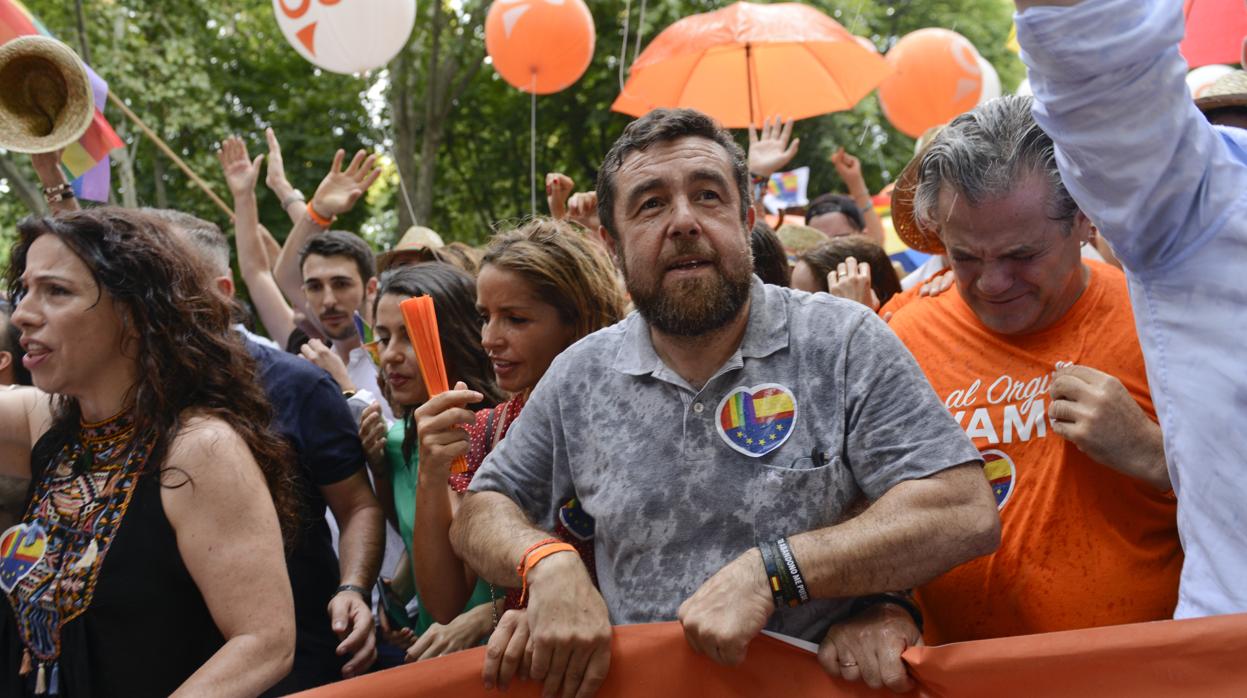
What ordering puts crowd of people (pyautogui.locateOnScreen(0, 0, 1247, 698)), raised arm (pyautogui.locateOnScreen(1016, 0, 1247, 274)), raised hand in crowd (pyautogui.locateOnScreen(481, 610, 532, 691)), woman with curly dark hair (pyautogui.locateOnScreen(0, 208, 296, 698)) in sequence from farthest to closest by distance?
woman with curly dark hair (pyautogui.locateOnScreen(0, 208, 296, 698)) → raised hand in crowd (pyautogui.locateOnScreen(481, 610, 532, 691)) → crowd of people (pyautogui.locateOnScreen(0, 0, 1247, 698)) → raised arm (pyautogui.locateOnScreen(1016, 0, 1247, 274))

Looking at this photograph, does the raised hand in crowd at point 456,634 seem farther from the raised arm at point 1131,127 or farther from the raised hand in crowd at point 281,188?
the raised hand in crowd at point 281,188

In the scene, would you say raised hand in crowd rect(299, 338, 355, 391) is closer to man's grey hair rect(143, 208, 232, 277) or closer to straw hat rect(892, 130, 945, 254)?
man's grey hair rect(143, 208, 232, 277)

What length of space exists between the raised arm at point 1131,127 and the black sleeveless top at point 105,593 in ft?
6.51

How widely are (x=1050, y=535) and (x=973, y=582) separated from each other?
19 cm

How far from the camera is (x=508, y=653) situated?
1967mm

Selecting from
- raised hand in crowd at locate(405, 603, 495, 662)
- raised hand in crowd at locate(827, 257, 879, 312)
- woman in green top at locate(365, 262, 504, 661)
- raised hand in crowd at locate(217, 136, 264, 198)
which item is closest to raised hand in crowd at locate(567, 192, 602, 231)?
woman in green top at locate(365, 262, 504, 661)

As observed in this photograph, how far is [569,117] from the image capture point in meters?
18.5

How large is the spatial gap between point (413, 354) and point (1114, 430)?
6.84 feet

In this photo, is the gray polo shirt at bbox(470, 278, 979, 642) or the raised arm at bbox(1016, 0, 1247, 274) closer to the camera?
the raised arm at bbox(1016, 0, 1247, 274)

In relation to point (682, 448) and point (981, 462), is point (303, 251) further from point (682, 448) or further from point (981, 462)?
point (981, 462)

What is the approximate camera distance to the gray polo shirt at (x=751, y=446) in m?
2.00

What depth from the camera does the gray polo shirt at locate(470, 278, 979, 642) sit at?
2.00 meters

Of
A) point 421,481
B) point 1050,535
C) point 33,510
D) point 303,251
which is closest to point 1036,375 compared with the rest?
point 1050,535

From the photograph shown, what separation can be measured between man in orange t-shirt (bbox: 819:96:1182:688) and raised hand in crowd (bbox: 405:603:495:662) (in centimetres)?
108
